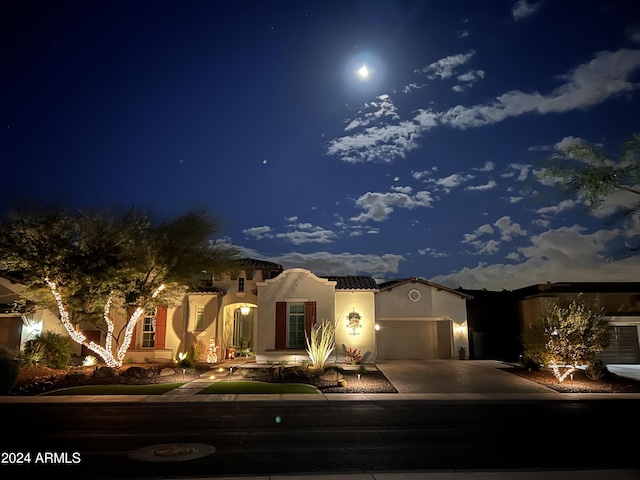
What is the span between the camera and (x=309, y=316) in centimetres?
2422

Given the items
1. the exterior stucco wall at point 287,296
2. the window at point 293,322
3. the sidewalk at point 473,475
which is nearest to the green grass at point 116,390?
the exterior stucco wall at point 287,296

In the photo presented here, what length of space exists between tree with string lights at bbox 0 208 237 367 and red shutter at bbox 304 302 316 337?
5559mm

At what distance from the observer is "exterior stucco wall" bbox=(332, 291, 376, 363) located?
24.6 m

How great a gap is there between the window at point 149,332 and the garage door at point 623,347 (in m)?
22.5

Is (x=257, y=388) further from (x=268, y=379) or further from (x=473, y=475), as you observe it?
(x=473, y=475)

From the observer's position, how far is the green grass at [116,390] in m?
16.2

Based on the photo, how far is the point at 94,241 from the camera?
19.5 meters

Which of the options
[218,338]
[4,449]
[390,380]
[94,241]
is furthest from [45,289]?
[390,380]

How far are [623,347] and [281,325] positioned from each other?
56.6 feet

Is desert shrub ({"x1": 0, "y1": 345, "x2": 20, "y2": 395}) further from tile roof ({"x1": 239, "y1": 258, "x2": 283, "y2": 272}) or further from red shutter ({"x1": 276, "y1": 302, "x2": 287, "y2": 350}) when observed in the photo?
tile roof ({"x1": 239, "y1": 258, "x2": 283, "y2": 272})

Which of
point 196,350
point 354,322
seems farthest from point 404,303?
point 196,350

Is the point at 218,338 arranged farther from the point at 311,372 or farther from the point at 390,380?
the point at 390,380

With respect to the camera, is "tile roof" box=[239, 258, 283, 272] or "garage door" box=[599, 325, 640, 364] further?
"tile roof" box=[239, 258, 283, 272]

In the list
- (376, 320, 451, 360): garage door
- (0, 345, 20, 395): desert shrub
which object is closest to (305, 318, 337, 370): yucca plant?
(376, 320, 451, 360): garage door
